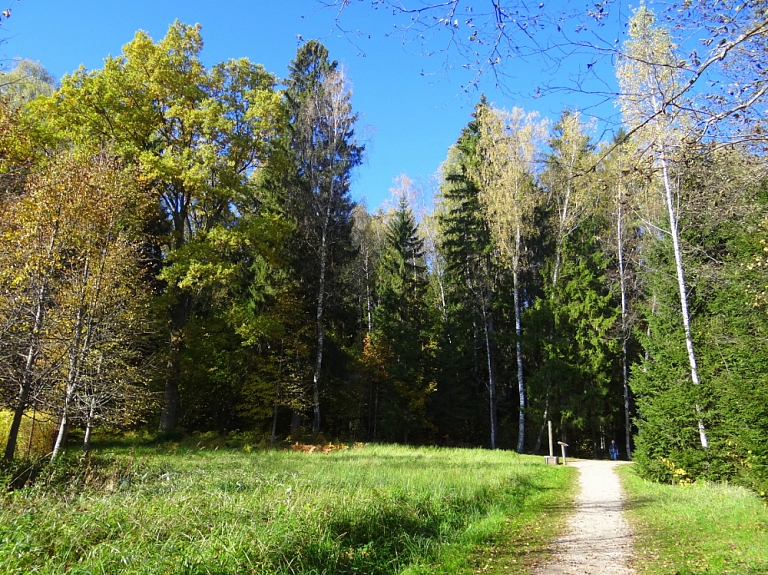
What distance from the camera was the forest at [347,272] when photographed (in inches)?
360

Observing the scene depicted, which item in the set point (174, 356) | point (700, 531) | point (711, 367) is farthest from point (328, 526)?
point (174, 356)

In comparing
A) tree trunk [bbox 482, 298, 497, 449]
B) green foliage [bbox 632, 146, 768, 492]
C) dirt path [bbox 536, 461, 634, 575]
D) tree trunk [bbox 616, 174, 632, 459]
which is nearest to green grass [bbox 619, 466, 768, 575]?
dirt path [bbox 536, 461, 634, 575]

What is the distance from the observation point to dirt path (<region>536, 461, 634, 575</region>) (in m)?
4.95

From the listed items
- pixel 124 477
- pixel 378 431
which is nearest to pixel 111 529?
pixel 124 477

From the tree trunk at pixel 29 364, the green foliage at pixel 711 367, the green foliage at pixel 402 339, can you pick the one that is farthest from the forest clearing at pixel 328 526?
the green foliage at pixel 402 339

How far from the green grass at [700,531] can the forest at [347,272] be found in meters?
0.86

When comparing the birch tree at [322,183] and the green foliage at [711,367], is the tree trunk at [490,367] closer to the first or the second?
the birch tree at [322,183]

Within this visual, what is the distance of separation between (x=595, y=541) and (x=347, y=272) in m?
18.3

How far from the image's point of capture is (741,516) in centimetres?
691

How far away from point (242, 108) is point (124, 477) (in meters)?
15.4

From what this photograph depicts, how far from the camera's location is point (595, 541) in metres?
6.03

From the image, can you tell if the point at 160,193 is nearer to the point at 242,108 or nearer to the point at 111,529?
the point at 242,108

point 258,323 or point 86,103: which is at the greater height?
point 86,103

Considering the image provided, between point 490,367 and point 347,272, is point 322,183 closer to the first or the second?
point 347,272
